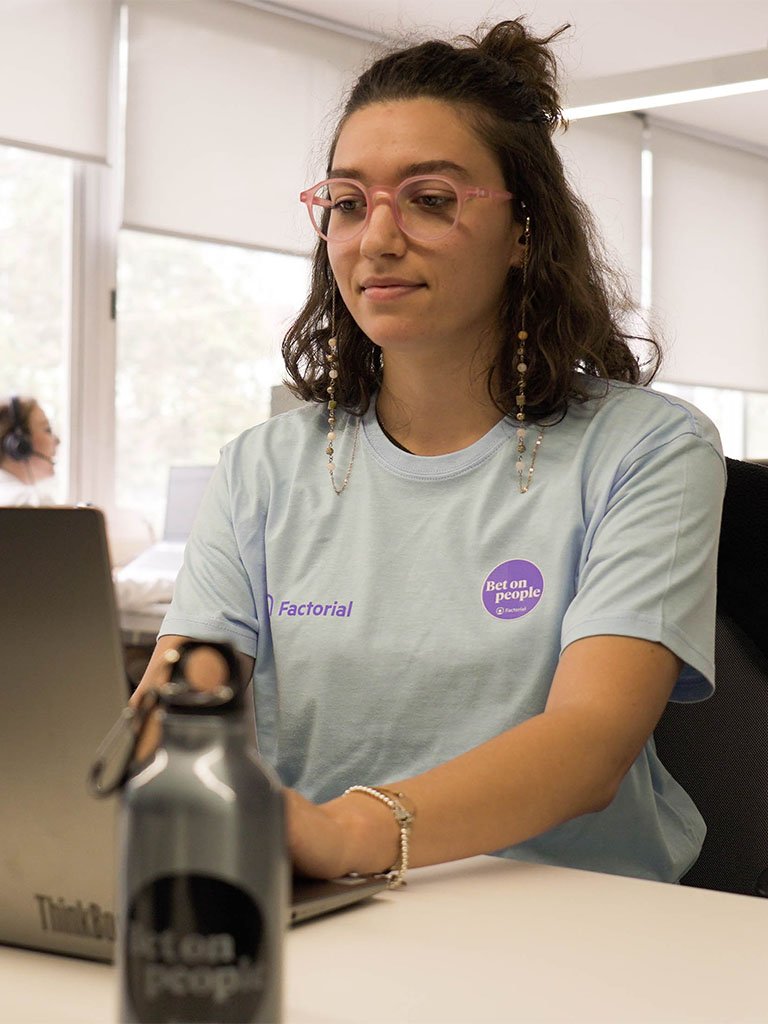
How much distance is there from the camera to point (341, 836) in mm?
919

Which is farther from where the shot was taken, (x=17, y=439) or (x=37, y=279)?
(x=37, y=279)

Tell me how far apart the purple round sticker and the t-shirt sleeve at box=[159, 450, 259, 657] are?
0.27m

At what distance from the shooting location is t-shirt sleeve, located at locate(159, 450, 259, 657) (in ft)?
4.65

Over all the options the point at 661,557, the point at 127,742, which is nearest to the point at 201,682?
the point at 127,742

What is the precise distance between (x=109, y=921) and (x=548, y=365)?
89 centimetres

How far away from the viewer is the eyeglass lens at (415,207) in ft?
4.63

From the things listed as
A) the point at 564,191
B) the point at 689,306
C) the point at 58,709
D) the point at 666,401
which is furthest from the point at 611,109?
the point at 689,306

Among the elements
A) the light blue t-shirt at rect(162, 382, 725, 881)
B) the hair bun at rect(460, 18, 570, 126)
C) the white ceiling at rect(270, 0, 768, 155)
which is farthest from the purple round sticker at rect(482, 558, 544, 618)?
the white ceiling at rect(270, 0, 768, 155)

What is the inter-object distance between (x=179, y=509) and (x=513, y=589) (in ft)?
9.79

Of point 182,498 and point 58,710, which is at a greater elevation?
point 182,498

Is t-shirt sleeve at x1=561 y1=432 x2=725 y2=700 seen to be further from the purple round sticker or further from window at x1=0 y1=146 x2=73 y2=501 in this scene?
window at x1=0 y1=146 x2=73 y2=501

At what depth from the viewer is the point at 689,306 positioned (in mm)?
7176

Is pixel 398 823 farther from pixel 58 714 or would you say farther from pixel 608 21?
pixel 608 21

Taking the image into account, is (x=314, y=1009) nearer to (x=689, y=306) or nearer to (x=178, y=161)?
(x=178, y=161)
